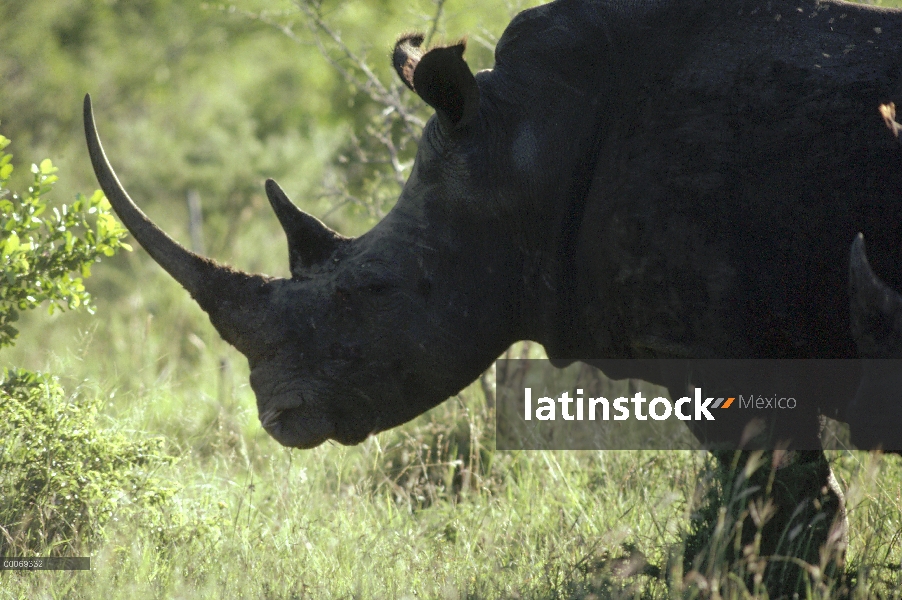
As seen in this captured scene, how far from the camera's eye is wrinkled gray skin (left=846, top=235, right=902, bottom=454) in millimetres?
2539

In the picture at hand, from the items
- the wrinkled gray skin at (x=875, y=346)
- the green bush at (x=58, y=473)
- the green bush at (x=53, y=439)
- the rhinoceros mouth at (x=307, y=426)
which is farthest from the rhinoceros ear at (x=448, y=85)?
the green bush at (x=58, y=473)

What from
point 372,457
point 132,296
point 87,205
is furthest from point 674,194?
point 132,296

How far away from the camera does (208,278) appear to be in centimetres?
389

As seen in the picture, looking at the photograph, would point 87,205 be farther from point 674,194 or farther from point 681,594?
point 681,594

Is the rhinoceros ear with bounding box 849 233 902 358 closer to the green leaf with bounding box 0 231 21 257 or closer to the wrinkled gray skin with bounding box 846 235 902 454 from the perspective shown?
the wrinkled gray skin with bounding box 846 235 902 454

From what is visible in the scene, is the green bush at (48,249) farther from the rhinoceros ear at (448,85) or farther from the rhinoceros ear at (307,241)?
the rhinoceros ear at (448,85)

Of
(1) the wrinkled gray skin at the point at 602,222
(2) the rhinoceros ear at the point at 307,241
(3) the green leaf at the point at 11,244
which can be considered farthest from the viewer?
(3) the green leaf at the point at 11,244

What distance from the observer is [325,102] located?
12.0m

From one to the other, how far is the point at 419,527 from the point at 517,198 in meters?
1.78

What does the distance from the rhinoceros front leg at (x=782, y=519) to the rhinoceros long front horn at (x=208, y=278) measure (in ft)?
5.54

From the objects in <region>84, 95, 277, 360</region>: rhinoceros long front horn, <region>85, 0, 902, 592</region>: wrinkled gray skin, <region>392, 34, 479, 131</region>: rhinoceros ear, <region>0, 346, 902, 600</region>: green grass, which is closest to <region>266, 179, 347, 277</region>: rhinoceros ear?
<region>85, 0, 902, 592</region>: wrinkled gray skin

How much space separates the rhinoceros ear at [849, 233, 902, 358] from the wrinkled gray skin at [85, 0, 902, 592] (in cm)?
30

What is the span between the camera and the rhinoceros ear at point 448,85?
10.7 feet

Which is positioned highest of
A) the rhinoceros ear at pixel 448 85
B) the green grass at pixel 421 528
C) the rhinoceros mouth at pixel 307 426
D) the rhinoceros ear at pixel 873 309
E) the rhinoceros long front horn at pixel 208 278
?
the rhinoceros ear at pixel 448 85
